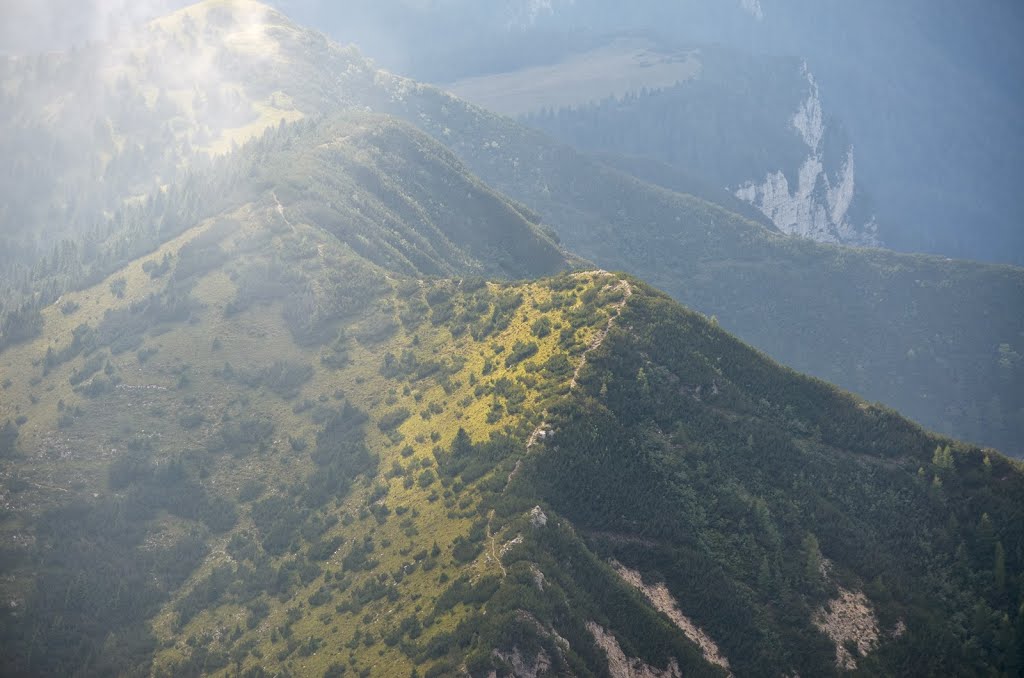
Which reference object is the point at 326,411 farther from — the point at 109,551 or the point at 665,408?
the point at 665,408

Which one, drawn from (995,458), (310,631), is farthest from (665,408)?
(310,631)

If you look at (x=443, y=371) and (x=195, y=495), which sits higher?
(x=443, y=371)

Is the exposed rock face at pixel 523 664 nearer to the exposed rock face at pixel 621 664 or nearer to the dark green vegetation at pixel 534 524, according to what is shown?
the dark green vegetation at pixel 534 524

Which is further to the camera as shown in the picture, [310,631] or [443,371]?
[443,371]

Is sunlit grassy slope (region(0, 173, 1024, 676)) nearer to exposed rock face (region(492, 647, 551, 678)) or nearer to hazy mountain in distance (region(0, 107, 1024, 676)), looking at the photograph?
exposed rock face (region(492, 647, 551, 678))

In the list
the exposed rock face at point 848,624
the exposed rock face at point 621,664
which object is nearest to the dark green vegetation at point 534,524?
the exposed rock face at point 848,624

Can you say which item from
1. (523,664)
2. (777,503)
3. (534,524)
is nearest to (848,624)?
(777,503)

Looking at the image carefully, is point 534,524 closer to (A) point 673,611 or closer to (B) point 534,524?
(B) point 534,524
